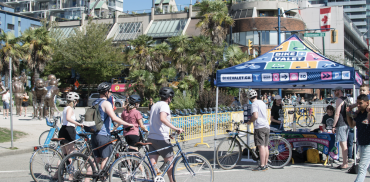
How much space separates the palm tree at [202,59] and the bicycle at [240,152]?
17.4m

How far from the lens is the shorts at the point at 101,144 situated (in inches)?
222

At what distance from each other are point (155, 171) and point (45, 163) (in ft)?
7.65

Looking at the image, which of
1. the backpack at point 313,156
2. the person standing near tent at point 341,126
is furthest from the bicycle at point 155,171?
the backpack at point 313,156

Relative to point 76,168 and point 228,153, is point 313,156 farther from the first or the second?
point 76,168

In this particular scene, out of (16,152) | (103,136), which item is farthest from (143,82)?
(103,136)

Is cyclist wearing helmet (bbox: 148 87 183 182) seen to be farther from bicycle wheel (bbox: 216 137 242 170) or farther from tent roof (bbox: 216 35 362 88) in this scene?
tent roof (bbox: 216 35 362 88)

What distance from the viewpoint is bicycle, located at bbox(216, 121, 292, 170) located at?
7.88 m

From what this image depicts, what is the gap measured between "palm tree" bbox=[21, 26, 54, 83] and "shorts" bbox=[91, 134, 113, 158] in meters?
22.4

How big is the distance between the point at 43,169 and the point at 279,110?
20.0 ft

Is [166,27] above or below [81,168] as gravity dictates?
above

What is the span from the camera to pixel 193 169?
5391mm

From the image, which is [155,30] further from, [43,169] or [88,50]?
[43,169]

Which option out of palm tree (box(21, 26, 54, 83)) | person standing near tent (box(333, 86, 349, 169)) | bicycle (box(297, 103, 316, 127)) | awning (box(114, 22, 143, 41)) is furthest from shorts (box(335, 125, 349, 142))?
awning (box(114, 22, 143, 41))

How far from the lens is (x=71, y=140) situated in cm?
677
